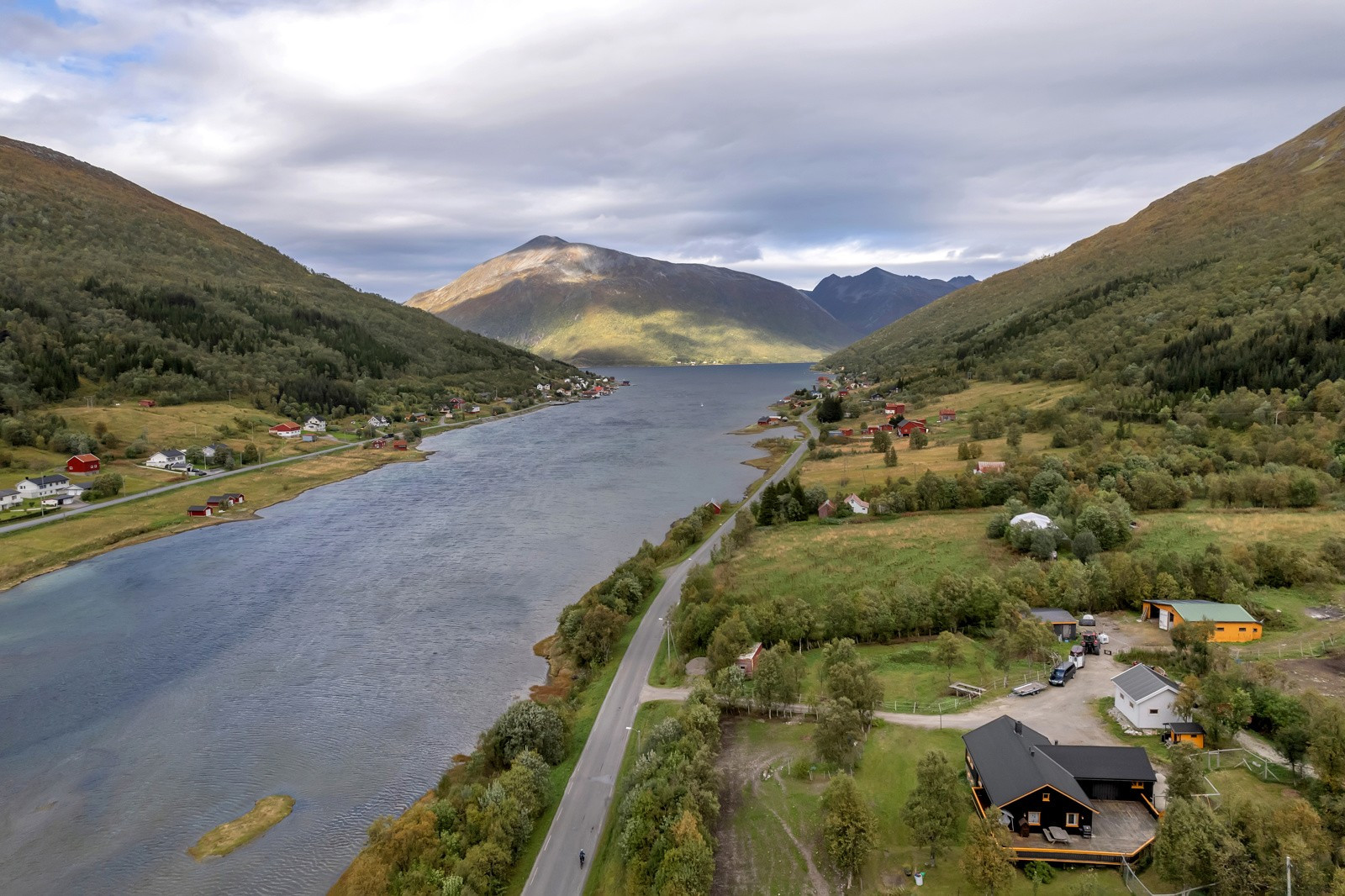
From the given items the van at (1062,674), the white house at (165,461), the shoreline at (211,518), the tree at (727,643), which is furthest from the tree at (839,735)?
the white house at (165,461)

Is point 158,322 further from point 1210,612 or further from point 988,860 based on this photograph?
point 1210,612

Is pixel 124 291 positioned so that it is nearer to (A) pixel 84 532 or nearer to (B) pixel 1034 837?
(A) pixel 84 532

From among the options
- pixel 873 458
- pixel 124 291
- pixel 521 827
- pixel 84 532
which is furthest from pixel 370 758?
pixel 124 291

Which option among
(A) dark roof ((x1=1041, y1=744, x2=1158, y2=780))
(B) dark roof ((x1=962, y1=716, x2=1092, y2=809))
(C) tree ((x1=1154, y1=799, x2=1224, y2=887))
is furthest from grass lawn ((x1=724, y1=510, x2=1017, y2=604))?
(C) tree ((x1=1154, y1=799, x2=1224, y2=887))

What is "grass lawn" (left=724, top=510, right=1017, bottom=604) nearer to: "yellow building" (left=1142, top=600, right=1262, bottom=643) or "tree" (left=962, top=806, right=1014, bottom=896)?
"yellow building" (left=1142, top=600, right=1262, bottom=643)

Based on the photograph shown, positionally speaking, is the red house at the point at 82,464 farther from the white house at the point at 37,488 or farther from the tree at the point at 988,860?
the tree at the point at 988,860

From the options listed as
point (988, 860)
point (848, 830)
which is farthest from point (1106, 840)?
point (848, 830)
